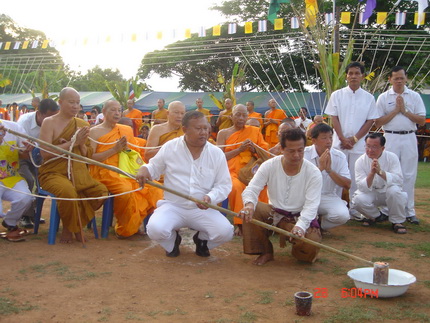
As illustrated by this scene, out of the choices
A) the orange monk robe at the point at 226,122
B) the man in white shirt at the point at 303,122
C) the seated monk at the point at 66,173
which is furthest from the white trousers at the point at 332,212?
the orange monk robe at the point at 226,122

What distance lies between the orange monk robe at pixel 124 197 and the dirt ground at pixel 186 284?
222 millimetres

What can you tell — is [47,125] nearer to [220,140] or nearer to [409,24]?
[220,140]

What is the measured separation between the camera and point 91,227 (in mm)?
6625

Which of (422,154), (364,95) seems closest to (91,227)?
(364,95)

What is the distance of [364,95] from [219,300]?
4.37 meters

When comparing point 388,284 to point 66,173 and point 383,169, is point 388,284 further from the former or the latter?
point 66,173

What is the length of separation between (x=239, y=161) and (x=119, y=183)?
1732 millimetres

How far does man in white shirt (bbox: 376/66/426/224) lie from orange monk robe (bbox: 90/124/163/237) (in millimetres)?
3495

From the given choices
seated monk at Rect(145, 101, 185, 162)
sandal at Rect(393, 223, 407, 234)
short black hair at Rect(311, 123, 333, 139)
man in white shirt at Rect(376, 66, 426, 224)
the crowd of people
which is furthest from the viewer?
man in white shirt at Rect(376, 66, 426, 224)

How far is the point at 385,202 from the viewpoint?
6699 mm

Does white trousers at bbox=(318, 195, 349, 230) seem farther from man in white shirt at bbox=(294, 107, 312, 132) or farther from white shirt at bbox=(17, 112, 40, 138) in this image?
man in white shirt at bbox=(294, 107, 312, 132)

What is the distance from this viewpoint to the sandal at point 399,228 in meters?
6.35

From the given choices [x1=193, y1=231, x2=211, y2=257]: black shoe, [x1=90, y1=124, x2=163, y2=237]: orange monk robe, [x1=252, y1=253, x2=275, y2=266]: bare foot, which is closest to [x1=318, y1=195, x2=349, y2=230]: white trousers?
[x1=252, y1=253, x2=275, y2=266]: bare foot

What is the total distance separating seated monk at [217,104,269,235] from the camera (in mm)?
6482
